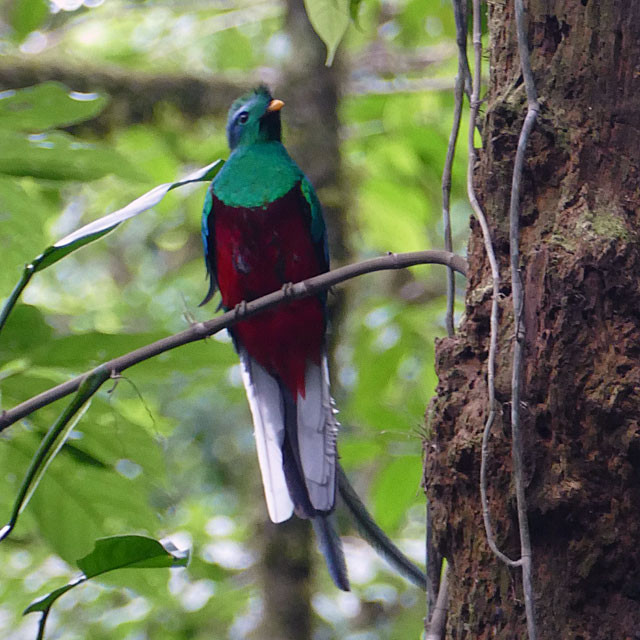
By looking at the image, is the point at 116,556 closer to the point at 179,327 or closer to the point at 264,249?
the point at 264,249

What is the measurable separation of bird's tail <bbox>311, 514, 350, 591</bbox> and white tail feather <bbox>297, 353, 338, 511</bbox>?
86 millimetres

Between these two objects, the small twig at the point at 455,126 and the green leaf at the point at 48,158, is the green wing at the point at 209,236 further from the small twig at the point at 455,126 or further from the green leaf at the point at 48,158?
the small twig at the point at 455,126

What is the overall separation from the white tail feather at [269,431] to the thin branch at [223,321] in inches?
24.2

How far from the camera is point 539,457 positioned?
1.19 metres

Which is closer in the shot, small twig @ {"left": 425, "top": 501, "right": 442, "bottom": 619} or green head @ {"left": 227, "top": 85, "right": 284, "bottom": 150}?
small twig @ {"left": 425, "top": 501, "right": 442, "bottom": 619}

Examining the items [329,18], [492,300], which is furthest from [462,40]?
[492,300]

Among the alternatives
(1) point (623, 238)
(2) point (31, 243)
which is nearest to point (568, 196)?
(1) point (623, 238)

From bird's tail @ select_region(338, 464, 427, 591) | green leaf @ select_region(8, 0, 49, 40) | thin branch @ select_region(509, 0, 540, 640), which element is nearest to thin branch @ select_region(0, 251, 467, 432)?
thin branch @ select_region(509, 0, 540, 640)

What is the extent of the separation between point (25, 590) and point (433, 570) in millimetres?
2151

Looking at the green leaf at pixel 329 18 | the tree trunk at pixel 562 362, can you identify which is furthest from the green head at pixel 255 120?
the tree trunk at pixel 562 362

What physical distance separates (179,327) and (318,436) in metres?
3.16

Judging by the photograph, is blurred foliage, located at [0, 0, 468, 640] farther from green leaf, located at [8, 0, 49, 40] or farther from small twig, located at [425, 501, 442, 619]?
small twig, located at [425, 501, 442, 619]

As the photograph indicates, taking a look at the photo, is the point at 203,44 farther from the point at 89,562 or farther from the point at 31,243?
the point at 89,562

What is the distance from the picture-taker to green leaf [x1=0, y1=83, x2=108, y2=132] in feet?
5.75
